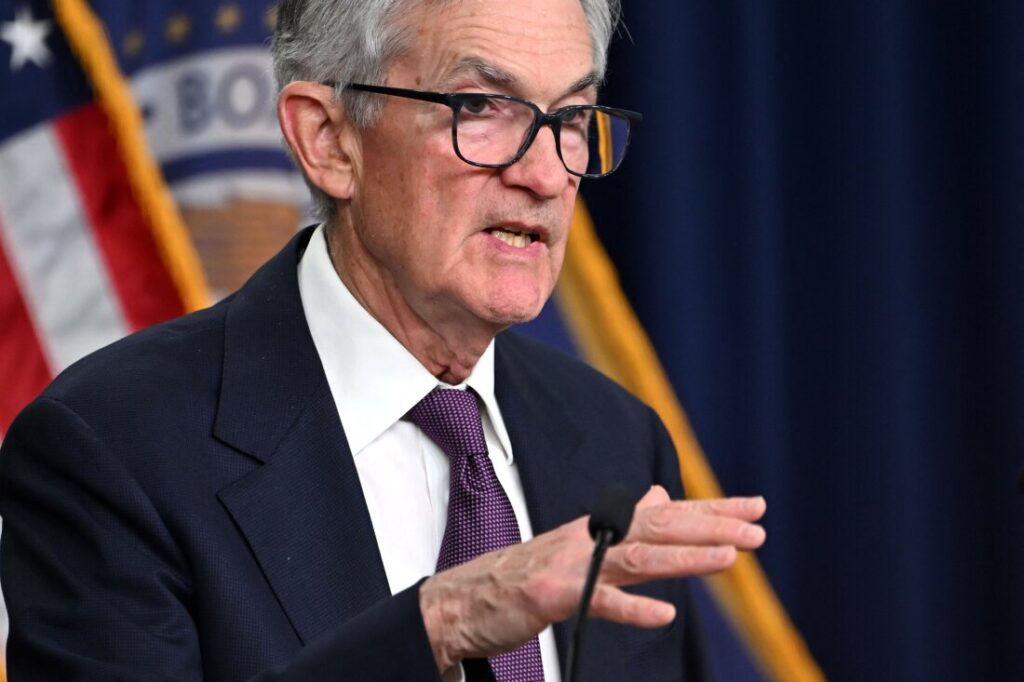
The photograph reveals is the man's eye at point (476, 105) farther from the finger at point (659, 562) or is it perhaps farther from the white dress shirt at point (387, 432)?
the finger at point (659, 562)

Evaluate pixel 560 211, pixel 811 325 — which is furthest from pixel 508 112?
pixel 811 325

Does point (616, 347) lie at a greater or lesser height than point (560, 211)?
lesser

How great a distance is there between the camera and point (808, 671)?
249 cm

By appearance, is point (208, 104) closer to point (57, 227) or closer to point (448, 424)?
point (57, 227)

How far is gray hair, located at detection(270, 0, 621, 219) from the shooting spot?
65.6 inches

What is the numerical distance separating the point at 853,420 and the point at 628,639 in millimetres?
910

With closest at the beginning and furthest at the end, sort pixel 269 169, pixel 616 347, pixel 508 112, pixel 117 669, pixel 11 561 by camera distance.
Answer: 1. pixel 117 669
2. pixel 11 561
3. pixel 508 112
4. pixel 269 169
5. pixel 616 347

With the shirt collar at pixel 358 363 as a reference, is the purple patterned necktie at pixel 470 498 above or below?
below

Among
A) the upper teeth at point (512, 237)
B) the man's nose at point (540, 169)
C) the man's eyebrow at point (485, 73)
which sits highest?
the man's eyebrow at point (485, 73)

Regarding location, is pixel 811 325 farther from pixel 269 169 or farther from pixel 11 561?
pixel 11 561

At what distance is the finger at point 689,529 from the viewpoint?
1.13 metres

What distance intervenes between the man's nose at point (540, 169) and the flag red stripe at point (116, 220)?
2.81ft

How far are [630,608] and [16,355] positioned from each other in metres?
1.37

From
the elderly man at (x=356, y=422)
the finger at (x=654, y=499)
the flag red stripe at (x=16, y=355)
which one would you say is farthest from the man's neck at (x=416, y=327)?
the flag red stripe at (x=16, y=355)
